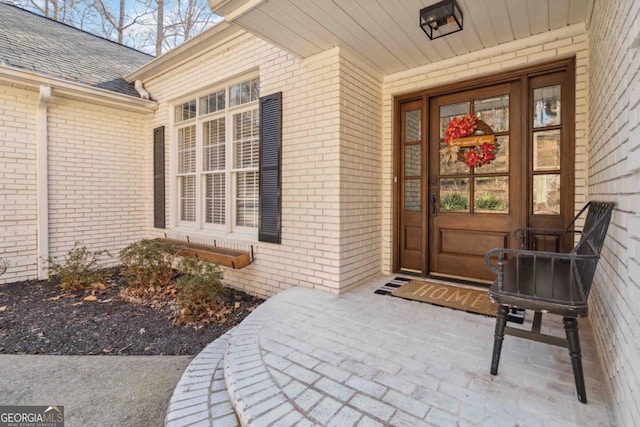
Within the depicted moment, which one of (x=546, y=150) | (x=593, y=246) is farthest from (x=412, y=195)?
(x=593, y=246)

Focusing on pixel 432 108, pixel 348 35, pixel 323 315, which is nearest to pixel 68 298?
pixel 323 315

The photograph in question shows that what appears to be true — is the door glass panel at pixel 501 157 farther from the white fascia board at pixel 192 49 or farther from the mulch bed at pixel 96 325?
the white fascia board at pixel 192 49

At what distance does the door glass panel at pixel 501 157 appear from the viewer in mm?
3082

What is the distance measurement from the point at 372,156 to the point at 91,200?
4551mm

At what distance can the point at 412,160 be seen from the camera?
3.64m

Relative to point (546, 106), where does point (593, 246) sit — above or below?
below

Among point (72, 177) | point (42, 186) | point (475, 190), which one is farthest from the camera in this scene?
point (72, 177)

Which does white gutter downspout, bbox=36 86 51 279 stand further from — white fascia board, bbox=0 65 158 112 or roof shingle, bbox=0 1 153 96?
roof shingle, bbox=0 1 153 96

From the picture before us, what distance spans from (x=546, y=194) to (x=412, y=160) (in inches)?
53.0

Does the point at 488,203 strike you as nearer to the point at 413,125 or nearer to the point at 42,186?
the point at 413,125

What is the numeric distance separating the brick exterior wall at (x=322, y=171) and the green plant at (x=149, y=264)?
113cm

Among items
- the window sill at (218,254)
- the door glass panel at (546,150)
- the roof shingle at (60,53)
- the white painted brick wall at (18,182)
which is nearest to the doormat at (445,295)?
the door glass panel at (546,150)

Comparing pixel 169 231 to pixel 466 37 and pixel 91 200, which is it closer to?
pixel 91 200

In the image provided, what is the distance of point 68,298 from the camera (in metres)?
3.80
